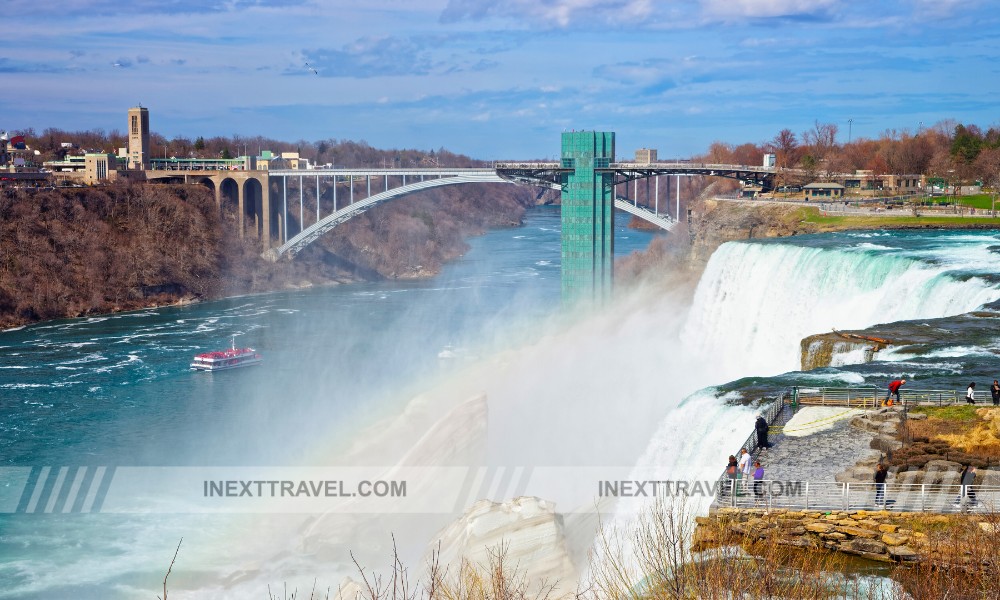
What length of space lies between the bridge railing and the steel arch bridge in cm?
2544

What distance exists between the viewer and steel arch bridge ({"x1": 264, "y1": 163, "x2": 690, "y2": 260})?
118 feet

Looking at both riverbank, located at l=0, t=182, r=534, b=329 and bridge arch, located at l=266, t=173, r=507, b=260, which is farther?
bridge arch, located at l=266, t=173, r=507, b=260

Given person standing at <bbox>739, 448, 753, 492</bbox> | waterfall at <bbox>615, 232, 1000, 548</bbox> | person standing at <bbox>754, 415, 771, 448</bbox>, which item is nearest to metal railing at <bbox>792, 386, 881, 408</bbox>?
waterfall at <bbox>615, 232, 1000, 548</bbox>

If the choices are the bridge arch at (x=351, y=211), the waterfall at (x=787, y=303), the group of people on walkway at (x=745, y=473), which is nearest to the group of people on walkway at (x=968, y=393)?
the waterfall at (x=787, y=303)

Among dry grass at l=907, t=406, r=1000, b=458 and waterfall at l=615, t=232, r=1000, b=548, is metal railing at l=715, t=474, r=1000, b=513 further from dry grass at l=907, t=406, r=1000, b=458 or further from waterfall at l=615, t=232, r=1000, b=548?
waterfall at l=615, t=232, r=1000, b=548

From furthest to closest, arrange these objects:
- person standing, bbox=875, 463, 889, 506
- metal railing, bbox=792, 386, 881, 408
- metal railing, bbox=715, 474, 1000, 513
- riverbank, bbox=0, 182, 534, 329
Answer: riverbank, bbox=0, 182, 534, 329 → metal railing, bbox=792, 386, 881, 408 → person standing, bbox=875, 463, 889, 506 → metal railing, bbox=715, 474, 1000, 513

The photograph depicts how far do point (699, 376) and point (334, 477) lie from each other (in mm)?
7648

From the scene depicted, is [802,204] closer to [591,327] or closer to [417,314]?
[591,327]

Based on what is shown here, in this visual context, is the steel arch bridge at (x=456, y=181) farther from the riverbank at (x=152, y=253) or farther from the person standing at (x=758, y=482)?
the person standing at (x=758, y=482)

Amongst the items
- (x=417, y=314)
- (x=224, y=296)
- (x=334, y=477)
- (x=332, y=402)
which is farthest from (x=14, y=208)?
(x=334, y=477)

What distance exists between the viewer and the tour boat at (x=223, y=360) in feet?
97.0

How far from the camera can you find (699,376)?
22516 millimetres

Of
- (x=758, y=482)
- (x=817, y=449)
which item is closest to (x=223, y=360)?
(x=817, y=449)

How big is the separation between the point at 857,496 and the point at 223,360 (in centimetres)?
2269
